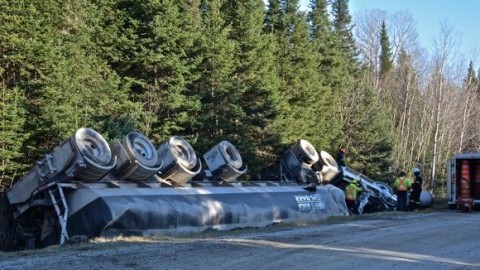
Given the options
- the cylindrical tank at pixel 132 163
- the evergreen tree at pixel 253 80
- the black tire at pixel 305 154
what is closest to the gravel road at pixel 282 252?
the cylindrical tank at pixel 132 163

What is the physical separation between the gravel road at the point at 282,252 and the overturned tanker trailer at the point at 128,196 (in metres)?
1.47

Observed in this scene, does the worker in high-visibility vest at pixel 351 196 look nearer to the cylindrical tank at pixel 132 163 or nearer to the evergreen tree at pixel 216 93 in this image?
the evergreen tree at pixel 216 93

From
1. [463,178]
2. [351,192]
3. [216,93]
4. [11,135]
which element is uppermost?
[216,93]

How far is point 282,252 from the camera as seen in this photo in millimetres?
8820

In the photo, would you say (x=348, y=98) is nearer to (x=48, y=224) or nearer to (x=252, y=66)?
(x=252, y=66)

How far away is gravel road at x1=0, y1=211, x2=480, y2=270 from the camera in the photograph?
7605mm

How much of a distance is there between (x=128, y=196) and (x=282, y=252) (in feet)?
14.0

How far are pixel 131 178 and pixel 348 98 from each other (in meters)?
29.0

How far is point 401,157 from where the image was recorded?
4866cm

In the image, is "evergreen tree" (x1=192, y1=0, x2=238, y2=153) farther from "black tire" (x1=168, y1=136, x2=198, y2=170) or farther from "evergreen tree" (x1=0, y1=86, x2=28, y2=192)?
"evergreen tree" (x1=0, y1=86, x2=28, y2=192)

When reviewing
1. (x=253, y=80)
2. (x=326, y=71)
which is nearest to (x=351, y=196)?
(x=253, y=80)

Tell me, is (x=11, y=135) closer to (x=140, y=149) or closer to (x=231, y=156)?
(x=140, y=149)

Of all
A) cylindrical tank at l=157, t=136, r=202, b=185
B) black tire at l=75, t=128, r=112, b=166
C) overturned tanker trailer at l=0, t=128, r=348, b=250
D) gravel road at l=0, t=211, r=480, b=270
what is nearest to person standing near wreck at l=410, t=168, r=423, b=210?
overturned tanker trailer at l=0, t=128, r=348, b=250

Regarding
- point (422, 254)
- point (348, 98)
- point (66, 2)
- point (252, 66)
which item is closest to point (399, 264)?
point (422, 254)
